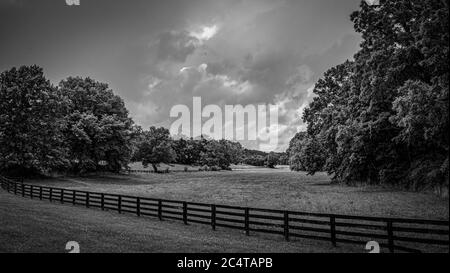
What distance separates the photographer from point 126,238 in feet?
49.2

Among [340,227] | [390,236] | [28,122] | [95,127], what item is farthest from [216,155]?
[390,236]

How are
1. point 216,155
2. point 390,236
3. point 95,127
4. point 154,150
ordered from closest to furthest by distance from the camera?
point 390,236
point 95,127
point 154,150
point 216,155

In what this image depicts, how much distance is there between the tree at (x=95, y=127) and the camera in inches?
2227

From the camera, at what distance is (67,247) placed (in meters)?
12.5

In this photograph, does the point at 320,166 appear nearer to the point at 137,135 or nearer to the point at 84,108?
the point at 137,135

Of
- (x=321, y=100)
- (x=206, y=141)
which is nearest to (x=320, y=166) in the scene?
(x=321, y=100)

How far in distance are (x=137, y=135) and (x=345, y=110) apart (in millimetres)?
39697

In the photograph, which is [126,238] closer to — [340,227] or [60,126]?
[340,227]

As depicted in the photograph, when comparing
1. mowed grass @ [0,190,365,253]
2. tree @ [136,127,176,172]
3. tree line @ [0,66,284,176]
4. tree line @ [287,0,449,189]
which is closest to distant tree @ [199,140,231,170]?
tree @ [136,127,176,172]

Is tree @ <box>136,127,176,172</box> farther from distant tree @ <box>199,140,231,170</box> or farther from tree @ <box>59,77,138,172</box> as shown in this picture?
distant tree @ <box>199,140,231,170</box>

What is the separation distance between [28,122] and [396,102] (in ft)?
150

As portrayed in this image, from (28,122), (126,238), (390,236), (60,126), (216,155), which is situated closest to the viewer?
(390,236)

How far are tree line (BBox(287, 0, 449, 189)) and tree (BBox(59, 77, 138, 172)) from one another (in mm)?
32690
